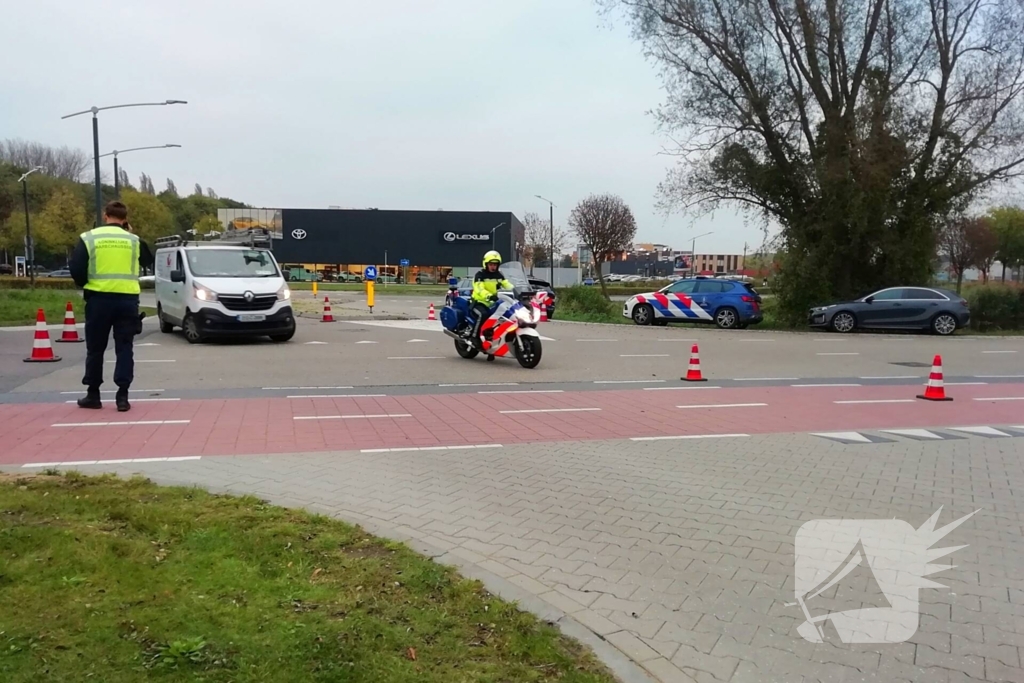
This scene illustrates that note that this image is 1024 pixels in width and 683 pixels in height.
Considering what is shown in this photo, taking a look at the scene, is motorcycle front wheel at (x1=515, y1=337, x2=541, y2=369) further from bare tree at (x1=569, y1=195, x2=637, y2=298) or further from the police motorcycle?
bare tree at (x1=569, y1=195, x2=637, y2=298)

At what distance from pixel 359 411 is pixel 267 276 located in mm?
9077

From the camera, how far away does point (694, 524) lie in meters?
5.57

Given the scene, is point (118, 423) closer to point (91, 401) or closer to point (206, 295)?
point (91, 401)

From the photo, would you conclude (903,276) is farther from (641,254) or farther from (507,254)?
(641,254)

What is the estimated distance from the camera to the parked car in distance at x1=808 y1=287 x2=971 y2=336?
24391 mm

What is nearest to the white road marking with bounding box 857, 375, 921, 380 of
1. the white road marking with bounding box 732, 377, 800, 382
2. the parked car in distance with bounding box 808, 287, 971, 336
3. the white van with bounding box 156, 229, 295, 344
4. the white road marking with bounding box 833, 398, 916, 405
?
the white road marking with bounding box 732, 377, 800, 382

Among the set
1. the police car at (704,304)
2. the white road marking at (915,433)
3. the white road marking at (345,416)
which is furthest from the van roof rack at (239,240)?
the white road marking at (915,433)

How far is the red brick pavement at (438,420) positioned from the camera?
24.9ft

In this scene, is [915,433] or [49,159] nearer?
[915,433]

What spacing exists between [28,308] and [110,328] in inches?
685

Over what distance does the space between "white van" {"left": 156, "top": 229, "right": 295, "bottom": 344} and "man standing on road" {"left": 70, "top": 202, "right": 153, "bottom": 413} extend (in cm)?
779

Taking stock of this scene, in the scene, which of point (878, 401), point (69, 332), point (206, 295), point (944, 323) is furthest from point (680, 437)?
point (944, 323)

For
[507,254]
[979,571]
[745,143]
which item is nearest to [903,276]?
[745,143]

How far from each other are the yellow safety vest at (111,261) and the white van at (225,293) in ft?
26.3
